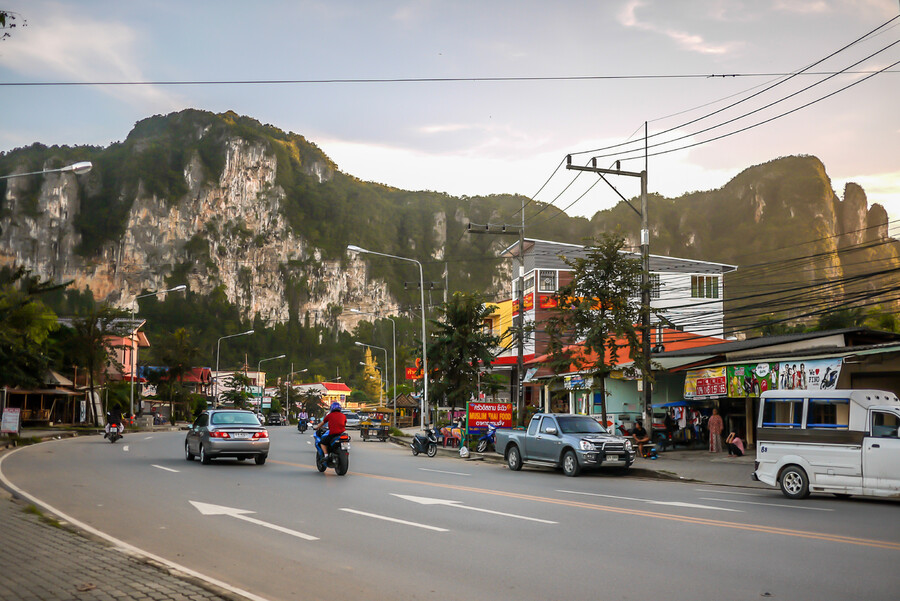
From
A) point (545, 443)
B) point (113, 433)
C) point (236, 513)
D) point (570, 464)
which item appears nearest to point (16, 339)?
point (113, 433)

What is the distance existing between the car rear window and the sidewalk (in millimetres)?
9289

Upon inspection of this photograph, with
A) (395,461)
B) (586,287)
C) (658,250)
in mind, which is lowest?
(395,461)

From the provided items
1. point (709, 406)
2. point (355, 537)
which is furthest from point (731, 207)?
point (355, 537)

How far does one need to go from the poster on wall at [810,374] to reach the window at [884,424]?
6968mm

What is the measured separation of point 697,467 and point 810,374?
417cm

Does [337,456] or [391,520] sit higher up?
[337,456]

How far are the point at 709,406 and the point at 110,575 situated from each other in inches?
1145

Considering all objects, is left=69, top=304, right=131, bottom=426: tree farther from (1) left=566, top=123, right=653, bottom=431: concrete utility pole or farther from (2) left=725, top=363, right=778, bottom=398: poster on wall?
(2) left=725, top=363, right=778, bottom=398: poster on wall

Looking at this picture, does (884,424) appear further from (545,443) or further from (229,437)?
(229,437)

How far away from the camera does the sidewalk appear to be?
68.2ft

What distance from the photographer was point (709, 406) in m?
32.7

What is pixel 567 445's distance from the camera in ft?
71.0

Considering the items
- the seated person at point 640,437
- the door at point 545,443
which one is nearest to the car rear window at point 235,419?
the door at point 545,443

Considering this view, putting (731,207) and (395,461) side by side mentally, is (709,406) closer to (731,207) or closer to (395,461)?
(395,461)
